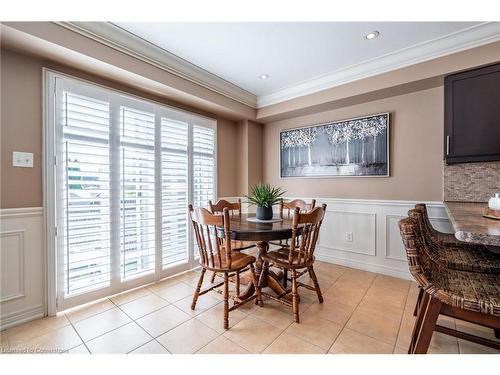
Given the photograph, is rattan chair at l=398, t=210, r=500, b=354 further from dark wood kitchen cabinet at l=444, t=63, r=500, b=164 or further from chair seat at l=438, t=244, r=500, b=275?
dark wood kitchen cabinet at l=444, t=63, r=500, b=164

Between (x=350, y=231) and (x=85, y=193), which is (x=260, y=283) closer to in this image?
(x=350, y=231)

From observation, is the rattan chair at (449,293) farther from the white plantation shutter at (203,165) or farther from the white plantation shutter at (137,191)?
the white plantation shutter at (203,165)

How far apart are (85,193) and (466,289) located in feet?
9.48

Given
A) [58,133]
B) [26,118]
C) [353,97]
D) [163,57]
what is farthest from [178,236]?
[353,97]

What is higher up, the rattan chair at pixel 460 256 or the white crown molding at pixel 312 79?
the white crown molding at pixel 312 79

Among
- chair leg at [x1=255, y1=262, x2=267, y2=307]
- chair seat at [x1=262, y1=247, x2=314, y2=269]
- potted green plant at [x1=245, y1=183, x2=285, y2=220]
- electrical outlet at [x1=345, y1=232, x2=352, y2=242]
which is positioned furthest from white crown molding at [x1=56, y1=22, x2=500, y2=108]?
chair leg at [x1=255, y1=262, x2=267, y2=307]

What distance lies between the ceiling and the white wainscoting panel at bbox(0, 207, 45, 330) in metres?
1.87

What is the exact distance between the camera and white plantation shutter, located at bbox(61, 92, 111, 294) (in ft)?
6.95

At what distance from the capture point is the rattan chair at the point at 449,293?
40.5 inches

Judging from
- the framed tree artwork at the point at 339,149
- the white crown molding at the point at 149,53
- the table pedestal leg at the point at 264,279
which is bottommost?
the table pedestal leg at the point at 264,279

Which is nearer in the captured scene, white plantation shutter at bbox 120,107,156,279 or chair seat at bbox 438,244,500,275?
chair seat at bbox 438,244,500,275

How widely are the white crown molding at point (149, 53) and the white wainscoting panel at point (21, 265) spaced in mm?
1577

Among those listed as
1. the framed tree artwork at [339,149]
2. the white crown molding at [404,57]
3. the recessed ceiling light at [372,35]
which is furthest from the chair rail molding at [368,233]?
the recessed ceiling light at [372,35]
